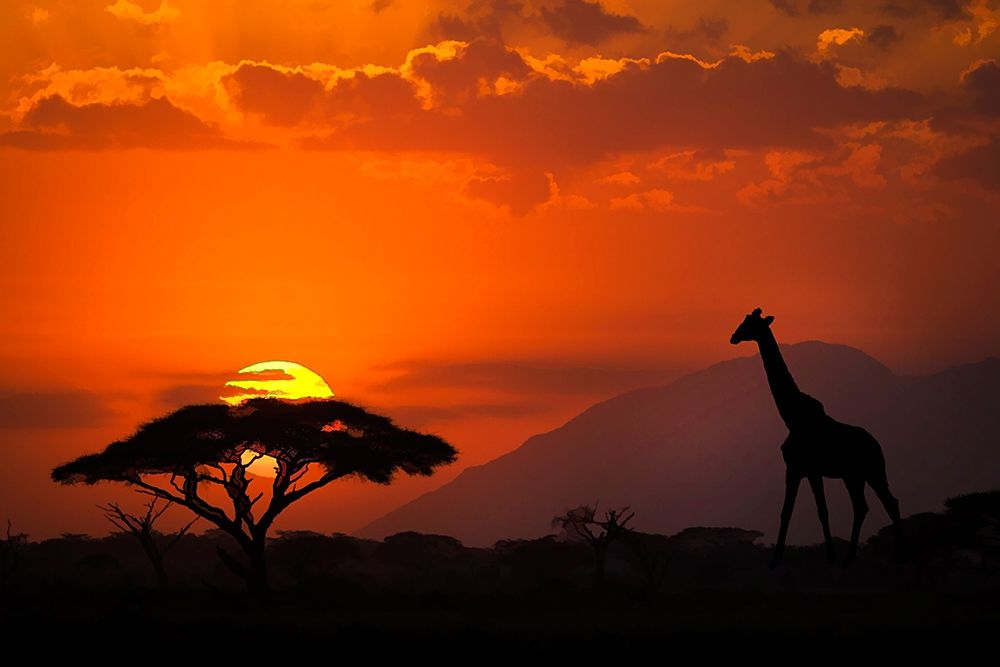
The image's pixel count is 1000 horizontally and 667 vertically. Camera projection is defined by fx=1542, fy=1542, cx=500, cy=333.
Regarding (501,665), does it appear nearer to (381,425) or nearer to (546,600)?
(546,600)

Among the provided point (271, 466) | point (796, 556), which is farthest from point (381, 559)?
point (271, 466)

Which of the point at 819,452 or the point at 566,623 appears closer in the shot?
the point at 566,623

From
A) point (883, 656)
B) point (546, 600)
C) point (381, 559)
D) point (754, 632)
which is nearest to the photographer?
point (883, 656)

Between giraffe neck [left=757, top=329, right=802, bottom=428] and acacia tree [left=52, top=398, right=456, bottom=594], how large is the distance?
102 ft

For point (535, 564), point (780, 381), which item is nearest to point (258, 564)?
point (780, 381)

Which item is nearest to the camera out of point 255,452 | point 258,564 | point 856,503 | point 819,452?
point 819,452

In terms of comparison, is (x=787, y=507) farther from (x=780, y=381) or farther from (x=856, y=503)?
(x=780, y=381)

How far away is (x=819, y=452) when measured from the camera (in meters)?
34.8

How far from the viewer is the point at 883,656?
2877 cm

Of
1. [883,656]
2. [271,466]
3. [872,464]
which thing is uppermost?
[271,466]

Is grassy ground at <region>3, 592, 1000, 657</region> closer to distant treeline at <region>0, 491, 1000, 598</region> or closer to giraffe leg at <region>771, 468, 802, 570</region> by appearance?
giraffe leg at <region>771, 468, 802, 570</region>

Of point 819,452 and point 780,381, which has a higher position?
point 780,381

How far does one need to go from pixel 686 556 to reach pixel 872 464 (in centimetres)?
A: 10624

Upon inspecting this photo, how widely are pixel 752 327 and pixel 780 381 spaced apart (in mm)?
1453
